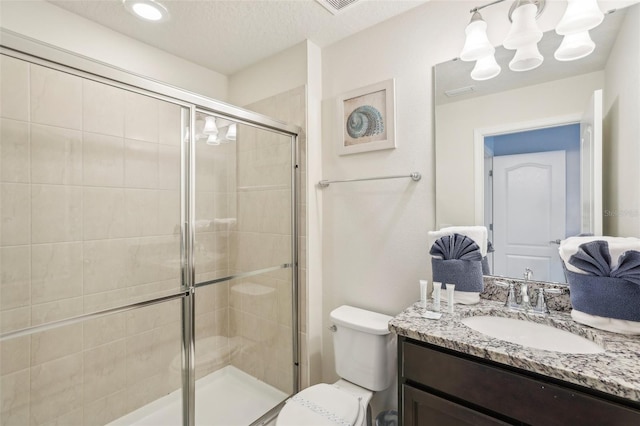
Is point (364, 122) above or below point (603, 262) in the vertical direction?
above

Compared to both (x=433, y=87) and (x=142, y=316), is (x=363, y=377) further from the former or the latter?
(x=433, y=87)

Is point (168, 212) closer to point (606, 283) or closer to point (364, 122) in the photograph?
point (364, 122)

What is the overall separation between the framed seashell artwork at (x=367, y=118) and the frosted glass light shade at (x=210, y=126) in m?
0.76

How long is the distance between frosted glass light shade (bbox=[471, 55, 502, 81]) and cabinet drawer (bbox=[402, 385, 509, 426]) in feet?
4.47

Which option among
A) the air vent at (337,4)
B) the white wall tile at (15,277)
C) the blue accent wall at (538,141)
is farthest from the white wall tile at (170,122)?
the blue accent wall at (538,141)

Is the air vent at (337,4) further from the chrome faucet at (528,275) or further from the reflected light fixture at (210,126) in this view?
the chrome faucet at (528,275)

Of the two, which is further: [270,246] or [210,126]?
[270,246]

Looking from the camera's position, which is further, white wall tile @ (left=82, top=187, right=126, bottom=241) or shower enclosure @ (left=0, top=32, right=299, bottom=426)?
white wall tile @ (left=82, top=187, right=126, bottom=241)

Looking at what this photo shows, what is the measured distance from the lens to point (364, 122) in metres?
1.78

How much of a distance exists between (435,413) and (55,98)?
206 centimetres

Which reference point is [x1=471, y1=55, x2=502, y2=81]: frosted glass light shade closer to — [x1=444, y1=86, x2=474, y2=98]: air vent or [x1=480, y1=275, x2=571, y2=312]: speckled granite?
[x1=444, y1=86, x2=474, y2=98]: air vent

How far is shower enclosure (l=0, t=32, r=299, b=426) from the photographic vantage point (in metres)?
1.33

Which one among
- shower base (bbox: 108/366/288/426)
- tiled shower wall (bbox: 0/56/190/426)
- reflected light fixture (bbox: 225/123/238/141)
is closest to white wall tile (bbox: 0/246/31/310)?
tiled shower wall (bbox: 0/56/190/426)

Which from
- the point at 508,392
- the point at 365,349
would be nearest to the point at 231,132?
the point at 365,349
